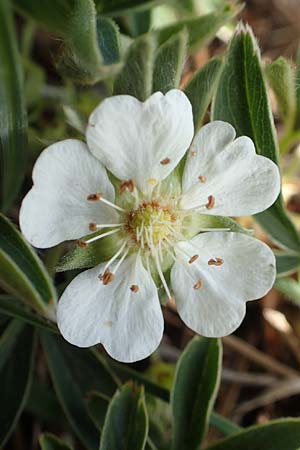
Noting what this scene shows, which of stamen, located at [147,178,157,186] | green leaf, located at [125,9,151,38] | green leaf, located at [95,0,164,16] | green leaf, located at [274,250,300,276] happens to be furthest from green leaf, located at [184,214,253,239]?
green leaf, located at [125,9,151,38]

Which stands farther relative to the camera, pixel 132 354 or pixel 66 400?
pixel 66 400

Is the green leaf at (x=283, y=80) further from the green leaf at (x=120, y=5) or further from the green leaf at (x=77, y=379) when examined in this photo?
the green leaf at (x=77, y=379)

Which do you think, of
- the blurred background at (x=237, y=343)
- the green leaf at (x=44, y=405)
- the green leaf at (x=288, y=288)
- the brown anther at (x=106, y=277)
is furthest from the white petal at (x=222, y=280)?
the green leaf at (x=44, y=405)

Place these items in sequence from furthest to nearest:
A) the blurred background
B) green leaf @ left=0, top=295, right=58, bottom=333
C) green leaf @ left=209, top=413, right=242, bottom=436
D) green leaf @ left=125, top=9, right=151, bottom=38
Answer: the blurred background < green leaf @ left=125, top=9, right=151, bottom=38 < green leaf @ left=209, top=413, right=242, bottom=436 < green leaf @ left=0, top=295, right=58, bottom=333

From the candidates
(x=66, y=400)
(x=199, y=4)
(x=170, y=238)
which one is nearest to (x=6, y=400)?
(x=66, y=400)

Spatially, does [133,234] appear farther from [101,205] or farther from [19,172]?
[19,172]

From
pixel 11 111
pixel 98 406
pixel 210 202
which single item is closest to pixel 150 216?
pixel 210 202

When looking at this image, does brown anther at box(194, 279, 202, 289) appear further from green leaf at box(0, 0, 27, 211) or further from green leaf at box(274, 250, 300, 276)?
green leaf at box(0, 0, 27, 211)
